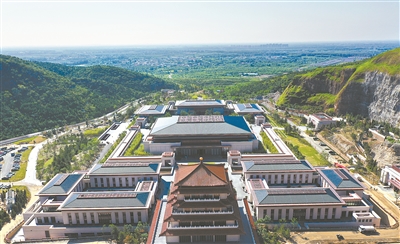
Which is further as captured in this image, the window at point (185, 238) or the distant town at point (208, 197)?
the window at point (185, 238)

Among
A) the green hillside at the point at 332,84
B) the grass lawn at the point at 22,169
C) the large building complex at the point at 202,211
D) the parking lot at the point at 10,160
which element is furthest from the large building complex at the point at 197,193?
the green hillside at the point at 332,84

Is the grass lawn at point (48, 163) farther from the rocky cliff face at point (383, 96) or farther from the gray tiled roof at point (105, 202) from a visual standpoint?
the rocky cliff face at point (383, 96)

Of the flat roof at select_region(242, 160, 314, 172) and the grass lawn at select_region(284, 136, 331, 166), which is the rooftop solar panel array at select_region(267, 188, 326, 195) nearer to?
the flat roof at select_region(242, 160, 314, 172)

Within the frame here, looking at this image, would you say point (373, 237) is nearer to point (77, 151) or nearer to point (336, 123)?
point (336, 123)

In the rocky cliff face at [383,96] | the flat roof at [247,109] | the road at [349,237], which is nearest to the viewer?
the road at [349,237]

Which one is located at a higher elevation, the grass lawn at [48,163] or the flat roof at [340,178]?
the flat roof at [340,178]
